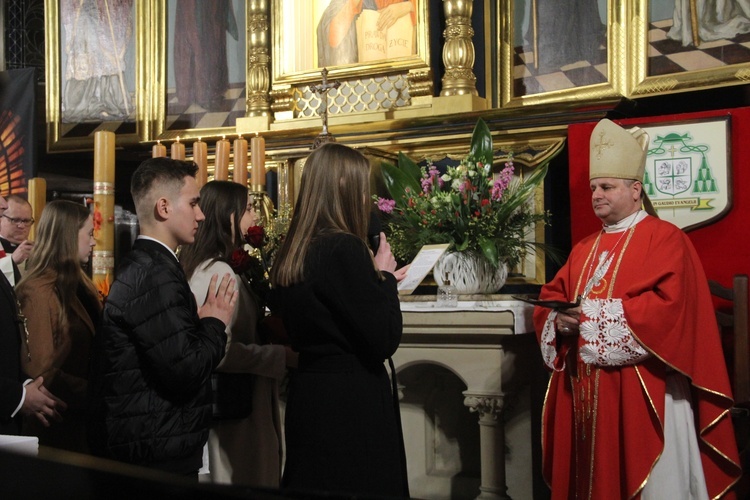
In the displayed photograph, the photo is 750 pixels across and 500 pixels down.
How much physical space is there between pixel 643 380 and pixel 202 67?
4615 mm

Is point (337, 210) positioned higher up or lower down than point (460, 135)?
lower down

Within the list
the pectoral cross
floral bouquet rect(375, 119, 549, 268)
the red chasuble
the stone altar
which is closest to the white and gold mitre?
the red chasuble

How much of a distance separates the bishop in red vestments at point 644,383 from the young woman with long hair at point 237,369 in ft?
3.74

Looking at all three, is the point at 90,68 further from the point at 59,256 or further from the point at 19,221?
the point at 59,256

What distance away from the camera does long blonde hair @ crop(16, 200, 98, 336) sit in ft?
11.7

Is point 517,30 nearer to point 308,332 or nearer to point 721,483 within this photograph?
point 721,483

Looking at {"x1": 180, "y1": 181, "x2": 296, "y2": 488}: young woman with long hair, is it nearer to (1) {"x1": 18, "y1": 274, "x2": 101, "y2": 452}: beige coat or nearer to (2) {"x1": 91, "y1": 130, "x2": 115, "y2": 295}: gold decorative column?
(1) {"x1": 18, "y1": 274, "x2": 101, "y2": 452}: beige coat

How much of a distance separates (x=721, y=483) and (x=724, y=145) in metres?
1.78

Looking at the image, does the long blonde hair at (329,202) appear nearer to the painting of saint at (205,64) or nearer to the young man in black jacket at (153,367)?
the young man in black jacket at (153,367)

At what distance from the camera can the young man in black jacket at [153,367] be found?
243 cm

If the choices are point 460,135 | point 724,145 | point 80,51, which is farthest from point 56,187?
point 724,145

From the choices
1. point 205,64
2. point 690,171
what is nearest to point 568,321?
point 690,171

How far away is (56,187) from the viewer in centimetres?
782

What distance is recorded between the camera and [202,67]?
6.73 meters
